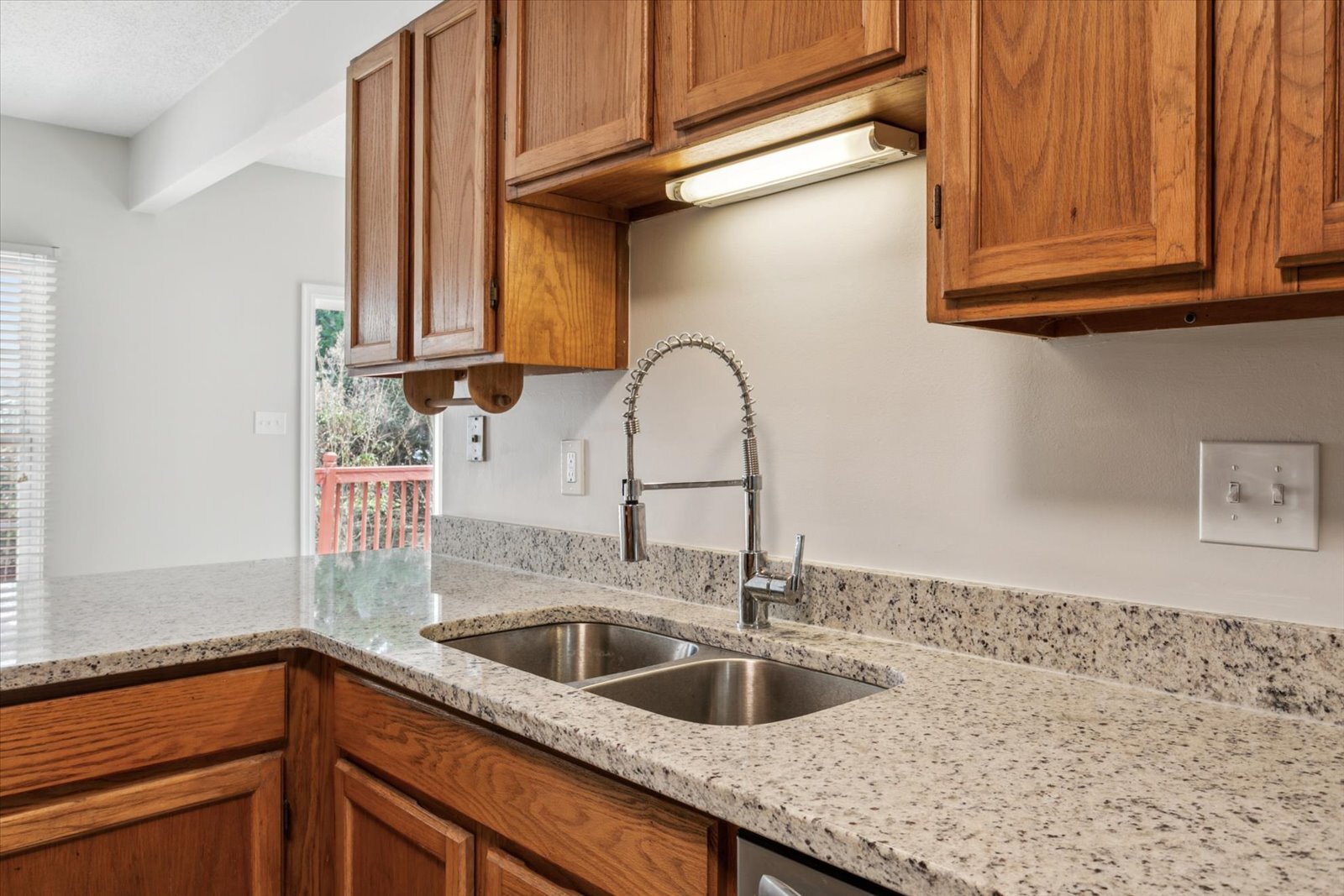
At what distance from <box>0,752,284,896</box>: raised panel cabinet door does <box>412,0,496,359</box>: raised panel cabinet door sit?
85 centimetres

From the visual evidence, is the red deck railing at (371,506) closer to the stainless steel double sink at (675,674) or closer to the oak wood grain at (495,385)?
the oak wood grain at (495,385)

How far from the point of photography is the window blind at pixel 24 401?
13.0ft

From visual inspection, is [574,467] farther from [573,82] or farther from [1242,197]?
[1242,197]

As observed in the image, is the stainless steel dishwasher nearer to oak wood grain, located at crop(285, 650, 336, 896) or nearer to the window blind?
oak wood grain, located at crop(285, 650, 336, 896)

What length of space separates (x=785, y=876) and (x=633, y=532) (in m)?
0.70

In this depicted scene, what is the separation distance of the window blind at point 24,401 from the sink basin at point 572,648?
340cm

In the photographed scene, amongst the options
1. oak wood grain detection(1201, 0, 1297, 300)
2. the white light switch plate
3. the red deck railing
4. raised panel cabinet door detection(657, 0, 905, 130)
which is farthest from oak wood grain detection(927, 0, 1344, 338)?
the red deck railing

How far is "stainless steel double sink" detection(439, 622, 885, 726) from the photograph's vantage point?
52.7 inches

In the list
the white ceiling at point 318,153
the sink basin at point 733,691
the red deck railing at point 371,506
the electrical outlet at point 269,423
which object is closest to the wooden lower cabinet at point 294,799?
the sink basin at point 733,691

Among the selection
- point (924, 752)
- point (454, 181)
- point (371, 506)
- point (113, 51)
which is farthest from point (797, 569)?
point (371, 506)

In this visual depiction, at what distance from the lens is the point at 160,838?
56.5 inches

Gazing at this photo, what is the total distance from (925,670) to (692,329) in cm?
84

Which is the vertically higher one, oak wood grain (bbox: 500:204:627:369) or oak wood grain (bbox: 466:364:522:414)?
oak wood grain (bbox: 500:204:627:369)

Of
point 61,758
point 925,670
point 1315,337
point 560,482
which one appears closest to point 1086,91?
point 1315,337
